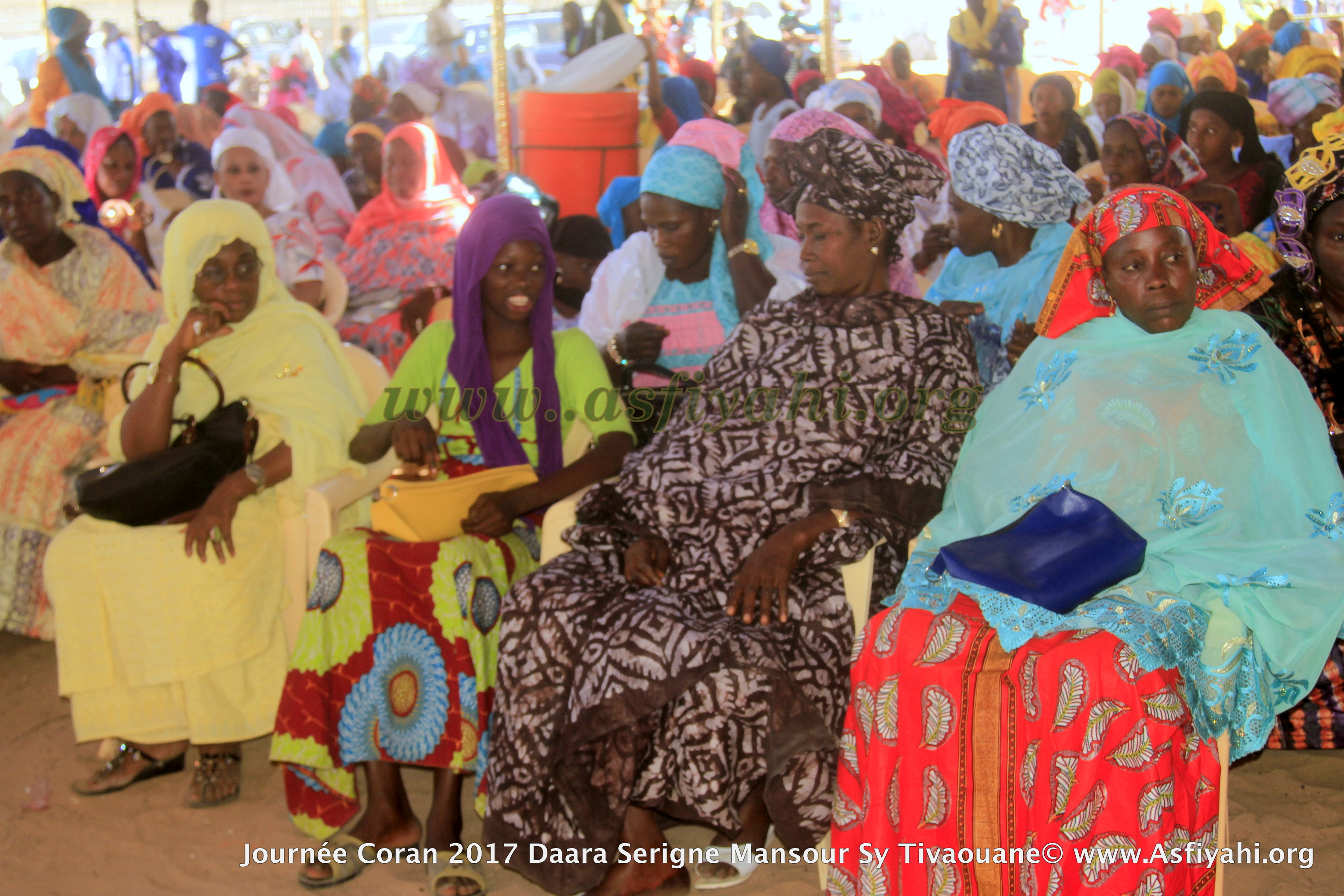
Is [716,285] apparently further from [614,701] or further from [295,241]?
[295,241]

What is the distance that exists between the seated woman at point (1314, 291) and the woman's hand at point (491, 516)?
2.07m

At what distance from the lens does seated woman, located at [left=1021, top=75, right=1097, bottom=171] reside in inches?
211

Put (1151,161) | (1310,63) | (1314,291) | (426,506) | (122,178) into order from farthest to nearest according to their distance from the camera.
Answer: (1310,63) < (122,178) < (1151,161) < (1314,291) < (426,506)

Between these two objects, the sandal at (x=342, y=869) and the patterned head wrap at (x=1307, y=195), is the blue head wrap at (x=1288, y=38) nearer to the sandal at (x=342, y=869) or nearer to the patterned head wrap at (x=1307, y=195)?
the patterned head wrap at (x=1307, y=195)

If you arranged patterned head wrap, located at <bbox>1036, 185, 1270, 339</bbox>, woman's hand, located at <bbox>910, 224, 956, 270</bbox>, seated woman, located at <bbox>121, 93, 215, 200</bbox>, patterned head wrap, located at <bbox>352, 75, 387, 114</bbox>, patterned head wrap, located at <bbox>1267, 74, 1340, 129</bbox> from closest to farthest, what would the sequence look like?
1. patterned head wrap, located at <bbox>1036, 185, 1270, 339</bbox>
2. woman's hand, located at <bbox>910, 224, 956, 270</bbox>
3. seated woman, located at <bbox>121, 93, 215, 200</bbox>
4. patterned head wrap, located at <bbox>1267, 74, 1340, 129</bbox>
5. patterned head wrap, located at <bbox>352, 75, 387, 114</bbox>

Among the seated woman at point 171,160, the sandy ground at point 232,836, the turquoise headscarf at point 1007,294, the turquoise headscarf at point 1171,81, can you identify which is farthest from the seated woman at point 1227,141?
the seated woman at point 171,160

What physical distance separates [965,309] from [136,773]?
2.82 meters

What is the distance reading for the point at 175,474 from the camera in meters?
3.11

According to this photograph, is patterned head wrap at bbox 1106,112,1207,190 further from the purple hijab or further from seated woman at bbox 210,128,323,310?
seated woman at bbox 210,128,323,310

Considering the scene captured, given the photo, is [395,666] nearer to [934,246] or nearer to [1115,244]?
[1115,244]

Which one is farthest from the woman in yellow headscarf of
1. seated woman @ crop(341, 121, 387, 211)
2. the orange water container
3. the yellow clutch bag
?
the yellow clutch bag

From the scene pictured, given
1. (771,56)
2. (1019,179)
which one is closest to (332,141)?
(771,56)

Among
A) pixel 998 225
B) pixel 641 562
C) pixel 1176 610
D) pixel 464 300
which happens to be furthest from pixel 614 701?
pixel 998 225

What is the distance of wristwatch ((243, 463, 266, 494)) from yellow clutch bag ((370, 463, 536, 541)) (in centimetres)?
44
